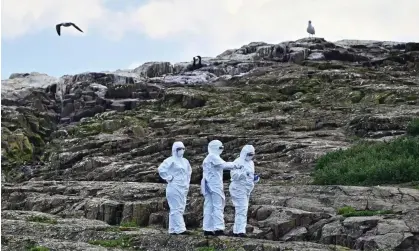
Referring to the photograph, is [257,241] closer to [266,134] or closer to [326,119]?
[266,134]

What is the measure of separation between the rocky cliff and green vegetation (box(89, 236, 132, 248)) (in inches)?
4.2

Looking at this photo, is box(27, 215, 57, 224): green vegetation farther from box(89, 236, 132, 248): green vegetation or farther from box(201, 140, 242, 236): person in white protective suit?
box(201, 140, 242, 236): person in white protective suit

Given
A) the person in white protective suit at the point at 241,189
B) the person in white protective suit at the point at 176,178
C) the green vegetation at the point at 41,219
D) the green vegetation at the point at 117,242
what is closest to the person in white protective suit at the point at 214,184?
the person in white protective suit at the point at 241,189

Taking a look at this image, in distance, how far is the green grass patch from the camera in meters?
30.5

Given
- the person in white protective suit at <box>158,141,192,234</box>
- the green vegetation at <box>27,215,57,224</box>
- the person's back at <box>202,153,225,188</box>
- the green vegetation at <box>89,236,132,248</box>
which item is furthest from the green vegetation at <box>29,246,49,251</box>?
the green vegetation at <box>27,215,57,224</box>

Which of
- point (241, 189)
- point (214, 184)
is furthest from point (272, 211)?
point (214, 184)

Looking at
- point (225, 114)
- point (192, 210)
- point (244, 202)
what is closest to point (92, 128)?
point (225, 114)

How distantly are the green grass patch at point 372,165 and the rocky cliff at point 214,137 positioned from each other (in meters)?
1.37

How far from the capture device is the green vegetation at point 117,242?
1977 cm

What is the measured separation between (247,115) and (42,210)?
28.4 meters

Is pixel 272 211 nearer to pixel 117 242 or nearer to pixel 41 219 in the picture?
pixel 117 242

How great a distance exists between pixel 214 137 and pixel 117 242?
91.6 feet

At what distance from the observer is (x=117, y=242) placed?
20031mm

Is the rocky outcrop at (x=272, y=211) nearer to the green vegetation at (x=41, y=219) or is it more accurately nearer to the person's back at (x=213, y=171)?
the green vegetation at (x=41, y=219)
